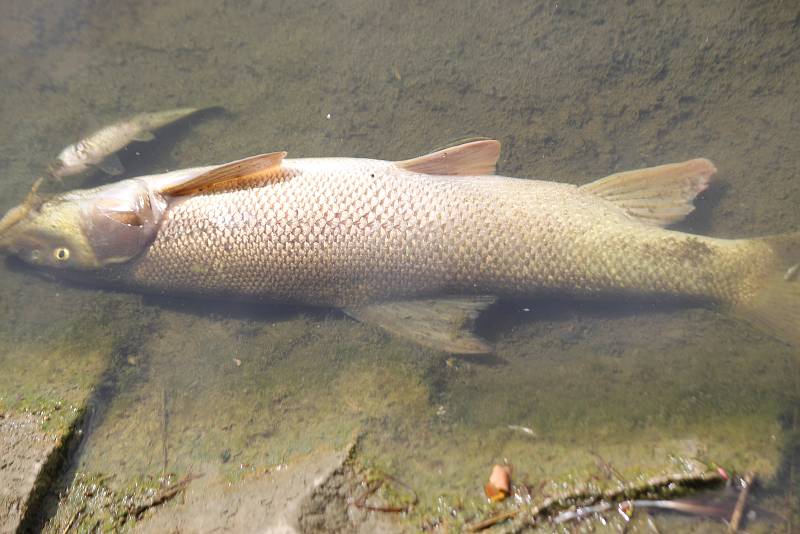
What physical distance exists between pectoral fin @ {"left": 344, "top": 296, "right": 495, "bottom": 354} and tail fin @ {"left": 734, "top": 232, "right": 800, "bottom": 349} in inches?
65.1

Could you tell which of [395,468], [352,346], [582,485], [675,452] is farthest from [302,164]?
[675,452]

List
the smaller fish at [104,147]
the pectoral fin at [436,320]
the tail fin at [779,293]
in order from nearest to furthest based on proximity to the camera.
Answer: the tail fin at [779,293], the pectoral fin at [436,320], the smaller fish at [104,147]

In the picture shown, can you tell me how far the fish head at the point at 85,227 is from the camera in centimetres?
340

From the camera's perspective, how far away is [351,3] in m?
4.27

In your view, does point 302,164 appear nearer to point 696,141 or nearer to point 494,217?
point 494,217

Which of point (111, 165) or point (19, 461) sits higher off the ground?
point (111, 165)

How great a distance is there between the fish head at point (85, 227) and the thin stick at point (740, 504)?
11.8 ft

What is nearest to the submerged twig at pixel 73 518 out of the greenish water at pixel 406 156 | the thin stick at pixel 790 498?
the greenish water at pixel 406 156

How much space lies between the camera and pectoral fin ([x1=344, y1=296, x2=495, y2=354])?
329cm

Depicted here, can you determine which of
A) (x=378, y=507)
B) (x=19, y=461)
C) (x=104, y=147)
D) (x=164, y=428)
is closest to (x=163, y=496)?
(x=164, y=428)

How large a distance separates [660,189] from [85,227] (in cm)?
401

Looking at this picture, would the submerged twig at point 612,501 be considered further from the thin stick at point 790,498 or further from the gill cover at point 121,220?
the gill cover at point 121,220

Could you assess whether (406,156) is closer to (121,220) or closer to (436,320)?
(436,320)

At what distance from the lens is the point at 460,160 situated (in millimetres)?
3496
